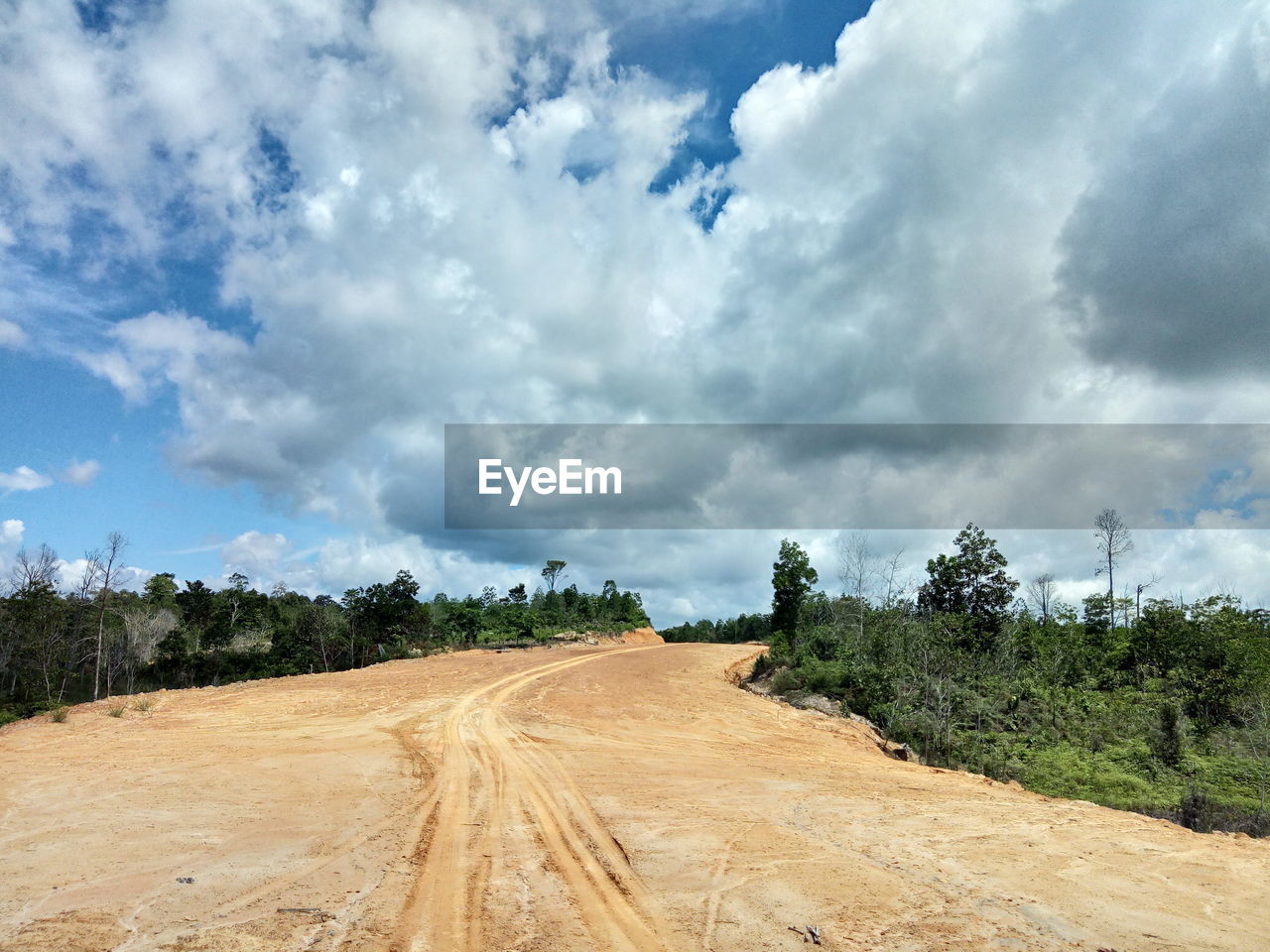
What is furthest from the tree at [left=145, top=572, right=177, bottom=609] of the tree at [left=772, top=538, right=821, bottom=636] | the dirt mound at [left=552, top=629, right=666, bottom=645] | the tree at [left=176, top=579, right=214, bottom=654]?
the tree at [left=772, top=538, right=821, bottom=636]

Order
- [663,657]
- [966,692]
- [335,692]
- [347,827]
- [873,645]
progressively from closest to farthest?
[347,827], [335,692], [966,692], [873,645], [663,657]

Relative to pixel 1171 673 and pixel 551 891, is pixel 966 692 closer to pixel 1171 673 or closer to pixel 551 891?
pixel 1171 673

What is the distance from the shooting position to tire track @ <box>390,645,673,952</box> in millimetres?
5805

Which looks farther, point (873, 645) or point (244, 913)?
point (873, 645)

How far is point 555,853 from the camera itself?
7762 mm

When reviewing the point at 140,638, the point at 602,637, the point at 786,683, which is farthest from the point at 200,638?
the point at 786,683

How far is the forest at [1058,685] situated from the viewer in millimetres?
18062

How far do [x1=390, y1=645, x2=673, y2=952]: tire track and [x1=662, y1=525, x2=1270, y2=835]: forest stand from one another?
1234cm

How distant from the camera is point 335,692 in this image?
21391mm

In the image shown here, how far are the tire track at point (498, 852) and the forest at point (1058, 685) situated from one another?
40.5 feet

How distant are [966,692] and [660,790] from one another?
16.4 metres

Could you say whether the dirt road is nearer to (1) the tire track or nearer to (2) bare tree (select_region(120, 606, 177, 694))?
(1) the tire track

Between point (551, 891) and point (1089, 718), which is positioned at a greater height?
point (551, 891)

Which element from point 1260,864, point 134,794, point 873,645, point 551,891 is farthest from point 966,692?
point 134,794
